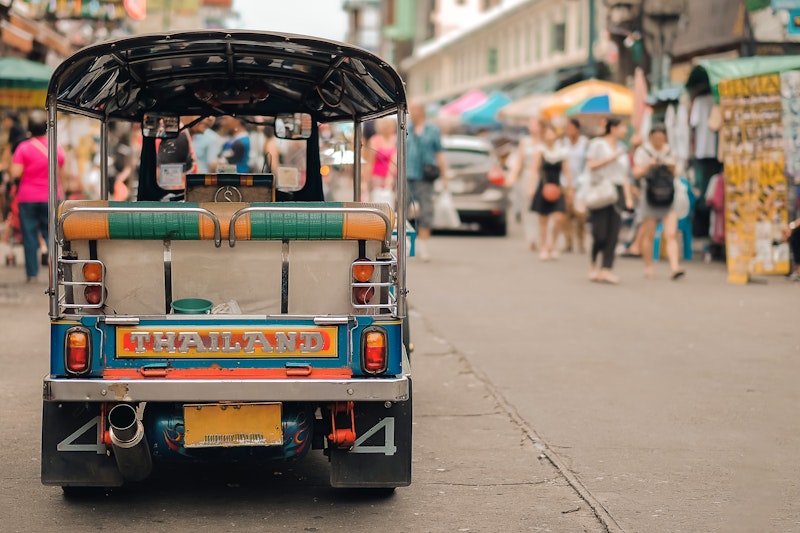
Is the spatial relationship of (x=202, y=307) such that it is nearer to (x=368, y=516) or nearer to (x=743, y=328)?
(x=368, y=516)

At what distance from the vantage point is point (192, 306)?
18.6ft

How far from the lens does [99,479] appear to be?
18.6ft

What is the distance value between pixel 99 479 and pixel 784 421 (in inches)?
163

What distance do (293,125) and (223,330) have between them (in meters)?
2.69

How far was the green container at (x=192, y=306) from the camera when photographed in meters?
5.62

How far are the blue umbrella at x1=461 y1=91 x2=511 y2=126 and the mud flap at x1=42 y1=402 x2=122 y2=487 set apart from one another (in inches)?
1178

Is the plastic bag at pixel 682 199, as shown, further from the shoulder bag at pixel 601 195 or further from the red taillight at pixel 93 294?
the red taillight at pixel 93 294

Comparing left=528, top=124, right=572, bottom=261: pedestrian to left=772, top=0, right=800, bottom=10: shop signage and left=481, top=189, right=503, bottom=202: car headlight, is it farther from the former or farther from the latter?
left=481, top=189, right=503, bottom=202: car headlight

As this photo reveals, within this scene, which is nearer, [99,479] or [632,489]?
[99,479]

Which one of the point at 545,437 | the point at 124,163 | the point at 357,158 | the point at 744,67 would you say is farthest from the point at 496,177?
the point at 545,437

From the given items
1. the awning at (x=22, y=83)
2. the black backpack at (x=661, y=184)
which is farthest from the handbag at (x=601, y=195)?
the awning at (x=22, y=83)

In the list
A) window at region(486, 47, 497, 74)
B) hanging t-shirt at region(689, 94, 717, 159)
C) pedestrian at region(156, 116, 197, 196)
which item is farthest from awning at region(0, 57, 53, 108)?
window at region(486, 47, 497, 74)

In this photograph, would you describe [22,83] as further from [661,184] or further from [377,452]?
[377,452]

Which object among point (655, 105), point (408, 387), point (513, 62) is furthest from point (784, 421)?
point (513, 62)
